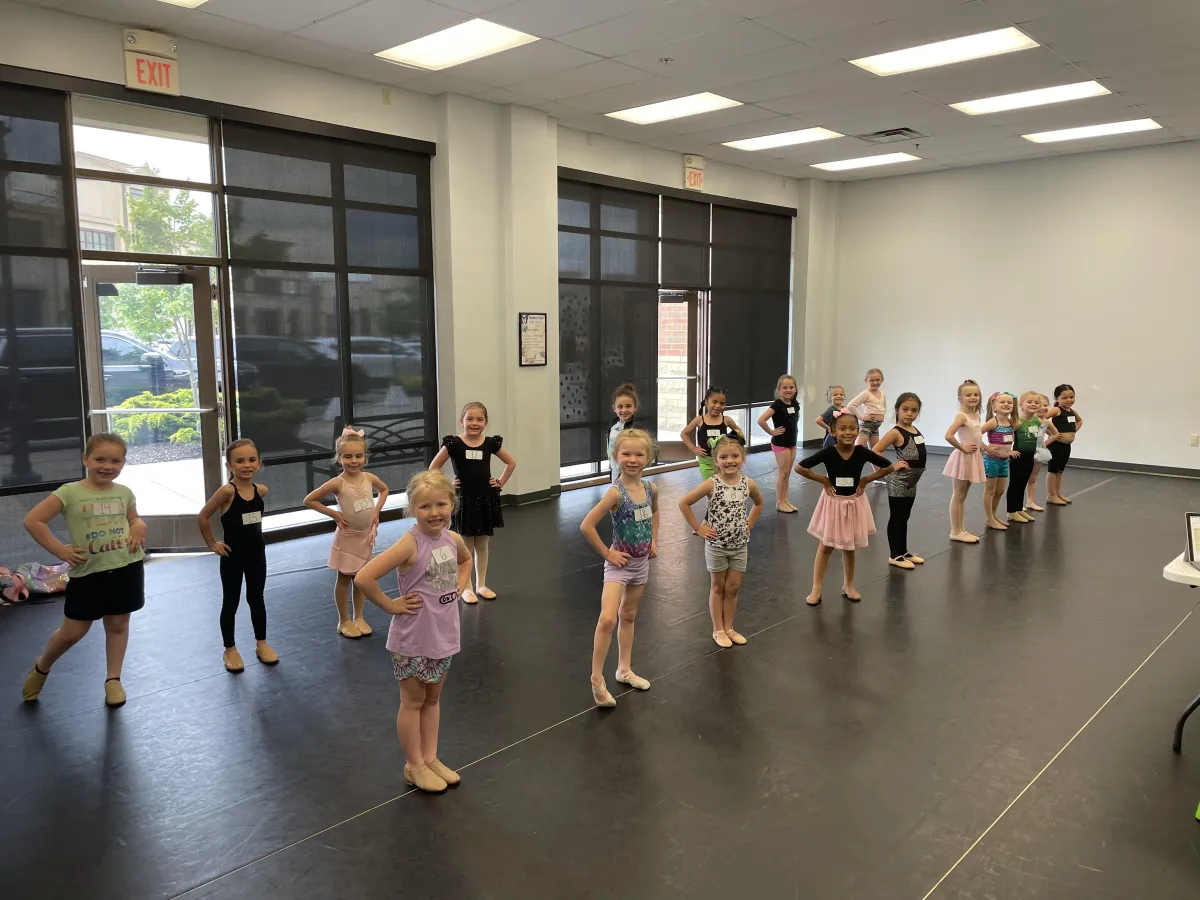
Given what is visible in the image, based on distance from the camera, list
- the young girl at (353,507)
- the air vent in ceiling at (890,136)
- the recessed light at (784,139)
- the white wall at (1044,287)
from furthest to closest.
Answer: the white wall at (1044,287)
the recessed light at (784,139)
the air vent in ceiling at (890,136)
the young girl at (353,507)

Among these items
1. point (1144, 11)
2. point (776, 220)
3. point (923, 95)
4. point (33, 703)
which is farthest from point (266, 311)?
point (776, 220)

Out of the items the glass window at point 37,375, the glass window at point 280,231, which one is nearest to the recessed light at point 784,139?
the glass window at point 280,231

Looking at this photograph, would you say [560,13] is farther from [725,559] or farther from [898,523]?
[898,523]

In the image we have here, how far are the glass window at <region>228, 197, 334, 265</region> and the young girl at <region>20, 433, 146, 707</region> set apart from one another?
332 cm

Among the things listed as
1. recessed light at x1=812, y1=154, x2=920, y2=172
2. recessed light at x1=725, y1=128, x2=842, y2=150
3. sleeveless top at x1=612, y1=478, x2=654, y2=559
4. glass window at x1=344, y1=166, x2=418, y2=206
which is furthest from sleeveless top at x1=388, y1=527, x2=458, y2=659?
recessed light at x1=812, y1=154, x2=920, y2=172

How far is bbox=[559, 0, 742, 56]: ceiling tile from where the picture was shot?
5.55m

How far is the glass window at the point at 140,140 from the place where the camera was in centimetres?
583

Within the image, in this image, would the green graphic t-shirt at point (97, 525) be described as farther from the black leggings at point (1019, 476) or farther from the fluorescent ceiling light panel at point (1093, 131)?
the fluorescent ceiling light panel at point (1093, 131)

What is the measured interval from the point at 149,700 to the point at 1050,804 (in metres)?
3.89

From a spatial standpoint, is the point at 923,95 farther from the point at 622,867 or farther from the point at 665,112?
the point at 622,867

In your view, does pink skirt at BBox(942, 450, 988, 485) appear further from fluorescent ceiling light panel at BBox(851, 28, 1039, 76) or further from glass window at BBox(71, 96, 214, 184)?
glass window at BBox(71, 96, 214, 184)

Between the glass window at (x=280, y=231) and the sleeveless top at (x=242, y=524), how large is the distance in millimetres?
3215

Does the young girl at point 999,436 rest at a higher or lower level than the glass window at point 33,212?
lower

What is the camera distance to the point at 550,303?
868cm
